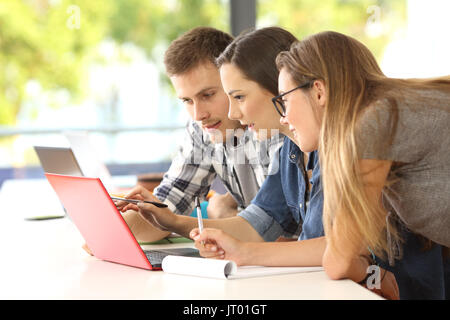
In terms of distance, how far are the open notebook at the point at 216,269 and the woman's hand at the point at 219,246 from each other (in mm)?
32

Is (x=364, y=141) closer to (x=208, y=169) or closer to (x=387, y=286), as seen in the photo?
(x=387, y=286)

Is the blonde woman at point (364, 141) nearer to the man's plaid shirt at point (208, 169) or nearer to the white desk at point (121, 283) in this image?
the white desk at point (121, 283)

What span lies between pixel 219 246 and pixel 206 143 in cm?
86

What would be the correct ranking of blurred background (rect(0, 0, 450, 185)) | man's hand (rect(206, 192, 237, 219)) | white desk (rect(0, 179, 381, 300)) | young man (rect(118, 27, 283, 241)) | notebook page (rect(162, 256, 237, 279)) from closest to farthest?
white desk (rect(0, 179, 381, 300)) → notebook page (rect(162, 256, 237, 279)) → young man (rect(118, 27, 283, 241)) → man's hand (rect(206, 192, 237, 219)) → blurred background (rect(0, 0, 450, 185))

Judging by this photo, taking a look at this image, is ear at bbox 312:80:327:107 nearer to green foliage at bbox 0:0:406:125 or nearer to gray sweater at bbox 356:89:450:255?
gray sweater at bbox 356:89:450:255

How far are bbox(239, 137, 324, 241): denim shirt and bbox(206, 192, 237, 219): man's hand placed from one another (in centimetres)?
41

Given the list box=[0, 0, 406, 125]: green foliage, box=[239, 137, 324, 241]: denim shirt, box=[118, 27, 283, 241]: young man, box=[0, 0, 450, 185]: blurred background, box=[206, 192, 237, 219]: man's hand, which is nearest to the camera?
box=[239, 137, 324, 241]: denim shirt

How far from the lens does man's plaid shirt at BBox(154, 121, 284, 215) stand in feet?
6.63

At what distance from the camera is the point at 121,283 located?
1189 millimetres

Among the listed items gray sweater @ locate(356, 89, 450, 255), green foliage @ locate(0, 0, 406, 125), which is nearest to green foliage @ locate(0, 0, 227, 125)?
green foliage @ locate(0, 0, 406, 125)

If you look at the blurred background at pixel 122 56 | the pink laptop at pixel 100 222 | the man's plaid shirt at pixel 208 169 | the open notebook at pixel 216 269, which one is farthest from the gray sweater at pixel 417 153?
the blurred background at pixel 122 56

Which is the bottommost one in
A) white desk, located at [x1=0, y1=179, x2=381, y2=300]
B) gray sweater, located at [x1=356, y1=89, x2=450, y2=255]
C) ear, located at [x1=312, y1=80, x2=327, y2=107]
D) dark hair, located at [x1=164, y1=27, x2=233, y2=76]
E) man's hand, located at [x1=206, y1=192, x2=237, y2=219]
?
man's hand, located at [x1=206, y1=192, x2=237, y2=219]

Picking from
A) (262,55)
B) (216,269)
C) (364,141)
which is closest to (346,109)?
(364,141)

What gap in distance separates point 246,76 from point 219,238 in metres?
0.56
